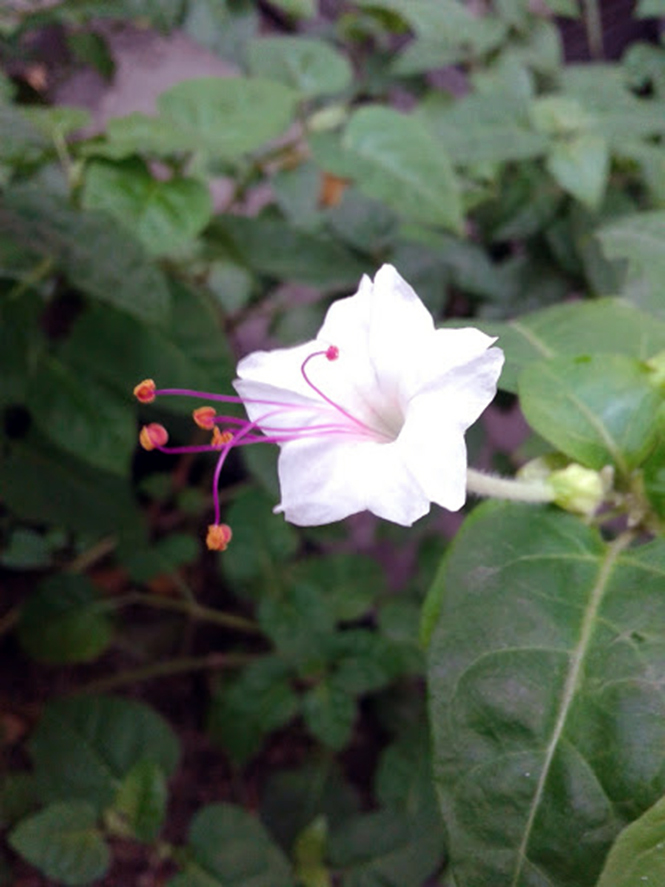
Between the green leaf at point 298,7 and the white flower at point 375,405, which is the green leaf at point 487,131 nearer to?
the green leaf at point 298,7

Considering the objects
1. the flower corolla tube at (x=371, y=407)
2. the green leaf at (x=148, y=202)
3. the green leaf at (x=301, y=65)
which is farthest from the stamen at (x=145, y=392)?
the green leaf at (x=301, y=65)

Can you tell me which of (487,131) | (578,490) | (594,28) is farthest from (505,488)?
(594,28)

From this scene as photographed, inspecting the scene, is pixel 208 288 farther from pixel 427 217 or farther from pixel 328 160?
pixel 427 217

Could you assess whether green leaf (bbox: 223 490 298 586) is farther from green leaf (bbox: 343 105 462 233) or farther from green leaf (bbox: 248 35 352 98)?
green leaf (bbox: 248 35 352 98)

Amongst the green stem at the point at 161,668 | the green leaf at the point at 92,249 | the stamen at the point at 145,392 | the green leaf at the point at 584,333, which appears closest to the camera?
the stamen at the point at 145,392

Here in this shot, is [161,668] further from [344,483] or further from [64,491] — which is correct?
[344,483]

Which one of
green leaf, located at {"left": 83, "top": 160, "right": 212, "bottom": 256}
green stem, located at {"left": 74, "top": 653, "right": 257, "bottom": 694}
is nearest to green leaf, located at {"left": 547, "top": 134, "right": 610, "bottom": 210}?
green leaf, located at {"left": 83, "top": 160, "right": 212, "bottom": 256}
